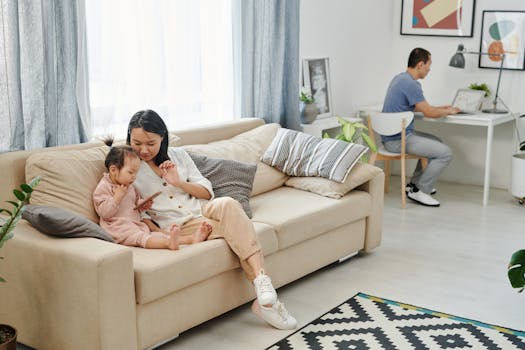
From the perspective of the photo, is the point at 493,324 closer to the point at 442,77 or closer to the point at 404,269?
the point at 404,269

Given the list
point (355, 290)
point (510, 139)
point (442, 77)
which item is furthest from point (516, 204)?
point (355, 290)

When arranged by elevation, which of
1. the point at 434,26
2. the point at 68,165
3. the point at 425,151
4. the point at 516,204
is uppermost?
the point at 434,26

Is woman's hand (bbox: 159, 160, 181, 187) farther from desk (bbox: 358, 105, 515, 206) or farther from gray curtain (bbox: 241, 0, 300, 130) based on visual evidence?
desk (bbox: 358, 105, 515, 206)

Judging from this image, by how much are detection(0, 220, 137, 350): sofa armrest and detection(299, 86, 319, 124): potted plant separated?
258 centimetres

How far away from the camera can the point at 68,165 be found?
10.3 feet

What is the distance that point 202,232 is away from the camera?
320 cm

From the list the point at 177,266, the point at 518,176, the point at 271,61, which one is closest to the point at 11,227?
A: the point at 177,266

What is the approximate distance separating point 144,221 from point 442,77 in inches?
146

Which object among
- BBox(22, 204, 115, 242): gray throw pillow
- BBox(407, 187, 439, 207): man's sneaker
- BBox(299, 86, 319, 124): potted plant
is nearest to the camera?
BBox(22, 204, 115, 242): gray throw pillow

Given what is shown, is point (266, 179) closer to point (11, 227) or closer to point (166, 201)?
point (166, 201)

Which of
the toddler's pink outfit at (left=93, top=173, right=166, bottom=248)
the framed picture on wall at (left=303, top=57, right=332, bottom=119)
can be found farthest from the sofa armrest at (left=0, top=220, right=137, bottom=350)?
the framed picture on wall at (left=303, top=57, right=332, bottom=119)

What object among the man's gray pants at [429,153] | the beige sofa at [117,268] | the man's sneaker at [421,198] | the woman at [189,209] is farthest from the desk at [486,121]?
the woman at [189,209]

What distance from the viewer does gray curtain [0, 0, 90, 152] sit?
3.20 m

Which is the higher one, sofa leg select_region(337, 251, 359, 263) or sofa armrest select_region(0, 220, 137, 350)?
sofa armrest select_region(0, 220, 137, 350)
